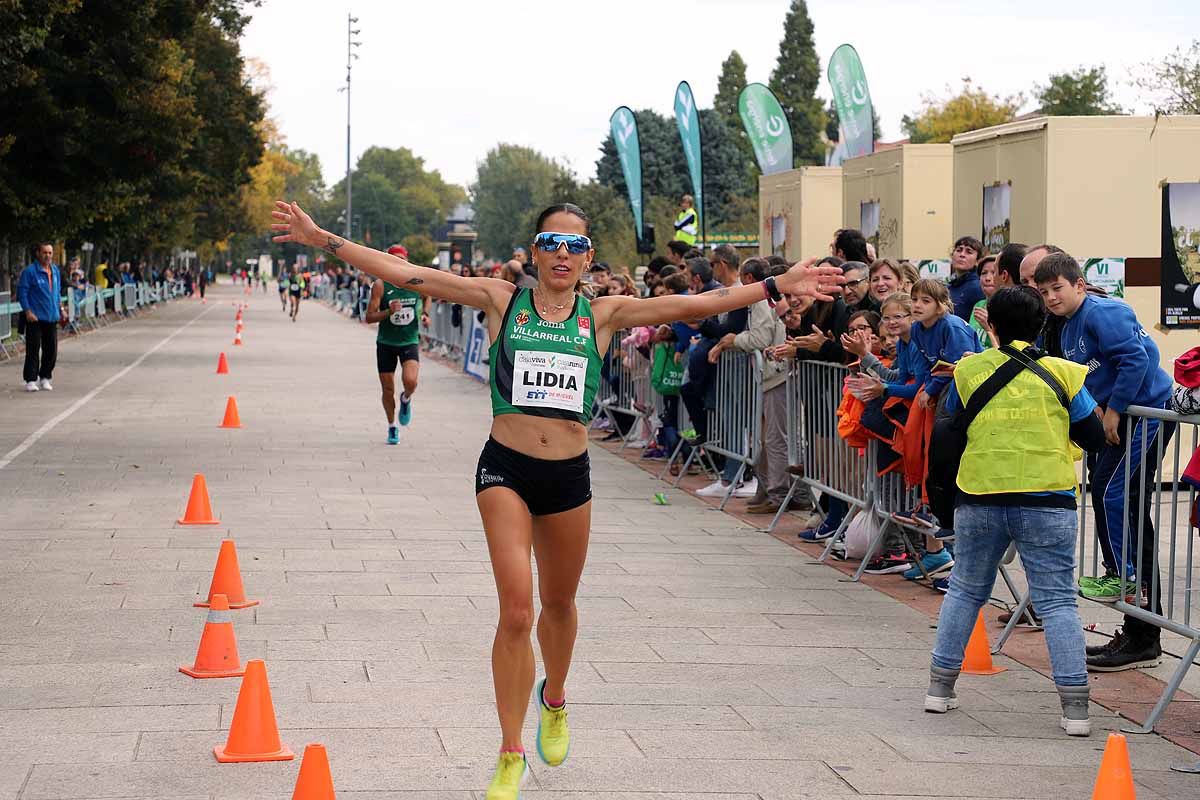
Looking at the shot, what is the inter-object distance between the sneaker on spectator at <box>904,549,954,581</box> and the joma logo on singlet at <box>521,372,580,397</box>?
4427mm

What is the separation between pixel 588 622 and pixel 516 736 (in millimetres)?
2906

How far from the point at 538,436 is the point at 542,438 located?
15 millimetres

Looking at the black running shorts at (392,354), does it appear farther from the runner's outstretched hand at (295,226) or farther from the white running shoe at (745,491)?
the runner's outstretched hand at (295,226)

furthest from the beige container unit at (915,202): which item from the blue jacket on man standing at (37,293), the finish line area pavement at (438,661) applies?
the blue jacket on man standing at (37,293)

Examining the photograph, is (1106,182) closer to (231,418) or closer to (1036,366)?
(1036,366)

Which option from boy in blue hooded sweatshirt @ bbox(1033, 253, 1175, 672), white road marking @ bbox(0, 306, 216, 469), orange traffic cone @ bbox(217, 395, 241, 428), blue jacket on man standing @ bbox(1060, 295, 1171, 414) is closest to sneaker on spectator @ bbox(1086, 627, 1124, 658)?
boy in blue hooded sweatshirt @ bbox(1033, 253, 1175, 672)

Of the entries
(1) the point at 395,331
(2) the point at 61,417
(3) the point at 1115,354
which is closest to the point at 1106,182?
(3) the point at 1115,354

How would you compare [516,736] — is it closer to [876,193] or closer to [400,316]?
[400,316]

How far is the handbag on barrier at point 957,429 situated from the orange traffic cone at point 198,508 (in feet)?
19.4

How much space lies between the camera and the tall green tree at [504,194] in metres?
146

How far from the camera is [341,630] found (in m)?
7.79

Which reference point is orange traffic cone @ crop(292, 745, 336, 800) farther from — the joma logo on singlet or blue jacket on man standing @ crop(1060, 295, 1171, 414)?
blue jacket on man standing @ crop(1060, 295, 1171, 414)

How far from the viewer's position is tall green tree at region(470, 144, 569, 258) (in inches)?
5738

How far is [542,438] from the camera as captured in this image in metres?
5.46
